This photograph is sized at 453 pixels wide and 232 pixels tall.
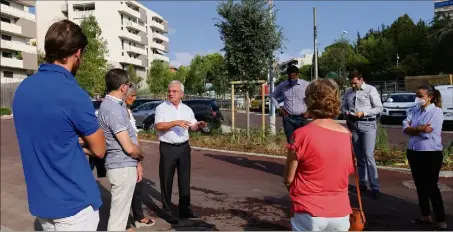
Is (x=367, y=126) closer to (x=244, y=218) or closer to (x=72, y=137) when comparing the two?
(x=244, y=218)

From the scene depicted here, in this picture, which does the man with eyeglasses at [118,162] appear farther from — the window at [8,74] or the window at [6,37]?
the window at [6,37]

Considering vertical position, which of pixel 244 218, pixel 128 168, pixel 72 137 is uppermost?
pixel 72 137

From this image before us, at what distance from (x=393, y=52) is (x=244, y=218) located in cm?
4942

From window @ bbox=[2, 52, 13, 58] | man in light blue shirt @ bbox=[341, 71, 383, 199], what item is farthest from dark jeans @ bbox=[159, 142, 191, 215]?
window @ bbox=[2, 52, 13, 58]

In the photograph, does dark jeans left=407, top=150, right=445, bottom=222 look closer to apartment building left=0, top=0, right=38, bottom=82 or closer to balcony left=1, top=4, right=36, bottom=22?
apartment building left=0, top=0, right=38, bottom=82

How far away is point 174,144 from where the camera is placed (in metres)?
5.43

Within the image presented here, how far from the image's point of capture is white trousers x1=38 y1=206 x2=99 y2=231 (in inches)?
94.5

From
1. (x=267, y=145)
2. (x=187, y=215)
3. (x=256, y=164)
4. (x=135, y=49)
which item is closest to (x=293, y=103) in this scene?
(x=256, y=164)

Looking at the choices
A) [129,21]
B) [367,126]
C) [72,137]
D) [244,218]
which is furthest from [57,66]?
[129,21]

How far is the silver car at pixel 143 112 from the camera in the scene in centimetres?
2046

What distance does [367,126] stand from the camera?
6.67m

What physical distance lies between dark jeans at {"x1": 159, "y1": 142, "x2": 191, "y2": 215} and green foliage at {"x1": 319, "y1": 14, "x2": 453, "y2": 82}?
118ft

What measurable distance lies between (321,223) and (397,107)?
2038 centimetres

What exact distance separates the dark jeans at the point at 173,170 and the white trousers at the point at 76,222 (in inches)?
115
